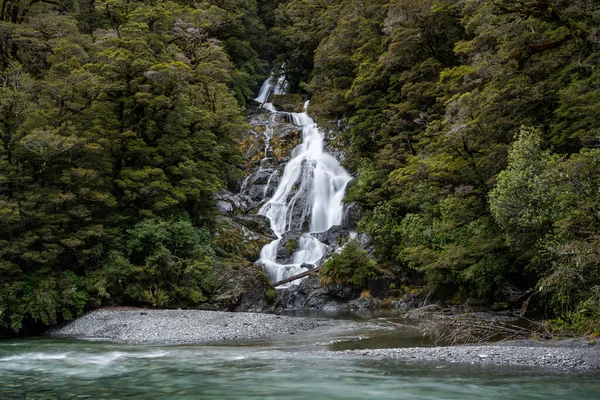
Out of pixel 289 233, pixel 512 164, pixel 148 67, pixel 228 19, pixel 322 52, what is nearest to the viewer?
pixel 512 164

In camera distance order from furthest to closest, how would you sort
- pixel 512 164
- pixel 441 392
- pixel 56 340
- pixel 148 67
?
pixel 148 67, pixel 56 340, pixel 512 164, pixel 441 392

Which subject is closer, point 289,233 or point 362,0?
point 289,233

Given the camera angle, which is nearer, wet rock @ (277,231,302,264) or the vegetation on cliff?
the vegetation on cliff

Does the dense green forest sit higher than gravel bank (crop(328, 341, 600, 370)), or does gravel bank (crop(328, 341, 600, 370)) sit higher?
the dense green forest

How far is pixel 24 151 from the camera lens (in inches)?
738

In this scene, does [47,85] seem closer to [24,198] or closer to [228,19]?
[24,198]

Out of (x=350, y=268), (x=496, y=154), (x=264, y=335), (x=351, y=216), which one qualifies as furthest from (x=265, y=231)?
(x=496, y=154)

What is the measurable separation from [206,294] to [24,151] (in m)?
10.0

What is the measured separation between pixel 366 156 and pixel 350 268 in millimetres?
10811

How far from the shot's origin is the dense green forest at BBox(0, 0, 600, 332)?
576 inches

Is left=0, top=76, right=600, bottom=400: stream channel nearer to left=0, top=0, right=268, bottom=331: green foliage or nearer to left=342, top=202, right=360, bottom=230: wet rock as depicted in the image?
left=0, top=0, right=268, bottom=331: green foliage

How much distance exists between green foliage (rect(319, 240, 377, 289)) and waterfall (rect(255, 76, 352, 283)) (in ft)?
9.23

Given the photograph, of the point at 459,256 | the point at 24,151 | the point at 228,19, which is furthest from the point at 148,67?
the point at 228,19

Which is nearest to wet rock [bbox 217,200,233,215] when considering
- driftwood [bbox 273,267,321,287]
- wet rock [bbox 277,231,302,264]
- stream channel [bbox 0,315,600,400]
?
wet rock [bbox 277,231,302,264]
